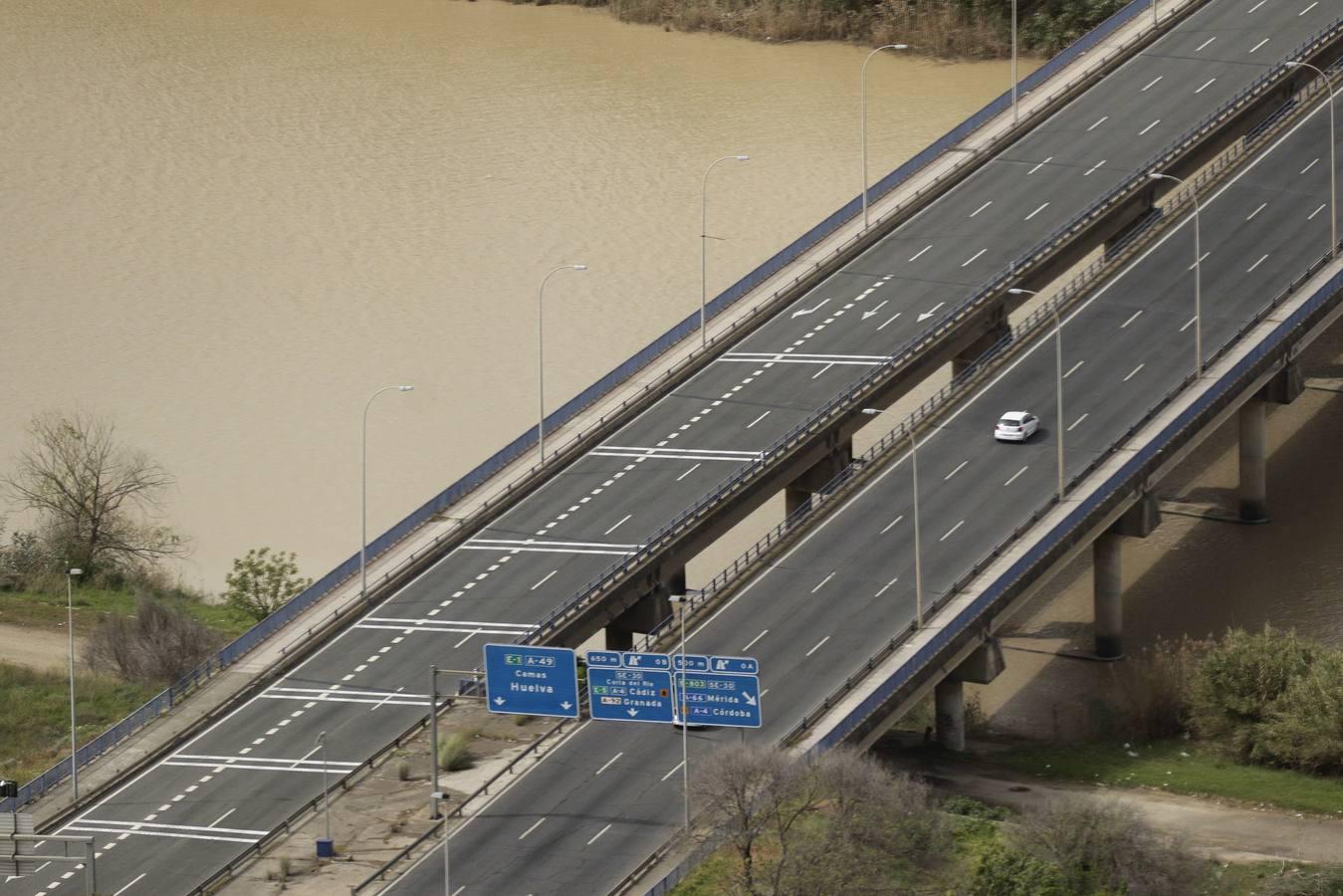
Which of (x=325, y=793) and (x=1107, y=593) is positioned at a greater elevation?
(x=1107, y=593)

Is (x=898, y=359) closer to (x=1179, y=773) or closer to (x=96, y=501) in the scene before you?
(x=1179, y=773)

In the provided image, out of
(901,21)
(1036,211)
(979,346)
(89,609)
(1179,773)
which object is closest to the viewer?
(1179,773)

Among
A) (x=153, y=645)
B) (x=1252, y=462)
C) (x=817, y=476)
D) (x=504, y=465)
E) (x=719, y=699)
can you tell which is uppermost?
(x=504, y=465)

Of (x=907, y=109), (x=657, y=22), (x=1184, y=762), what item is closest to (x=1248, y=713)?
(x=1184, y=762)

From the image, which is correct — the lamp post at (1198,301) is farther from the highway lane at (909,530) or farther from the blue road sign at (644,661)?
the blue road sign at (644,661)

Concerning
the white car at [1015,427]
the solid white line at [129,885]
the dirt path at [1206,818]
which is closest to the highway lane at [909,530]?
the white car at [1015,427]

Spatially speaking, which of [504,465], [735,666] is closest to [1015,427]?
[504,465]
